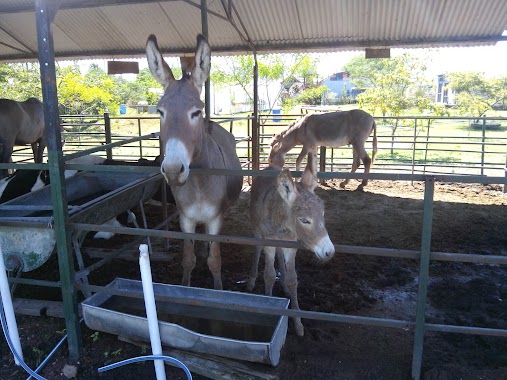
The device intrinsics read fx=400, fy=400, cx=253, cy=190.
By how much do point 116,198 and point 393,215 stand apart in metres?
4.88

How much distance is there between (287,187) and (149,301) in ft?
3.79

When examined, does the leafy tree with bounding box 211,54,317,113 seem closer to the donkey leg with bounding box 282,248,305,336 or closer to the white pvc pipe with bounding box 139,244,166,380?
the donkey leg with bounding box 282,248,305,336

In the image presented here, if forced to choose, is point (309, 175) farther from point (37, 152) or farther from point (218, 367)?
point (37, 152)

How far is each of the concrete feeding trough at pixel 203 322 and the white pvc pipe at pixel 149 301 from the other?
25 centimetres

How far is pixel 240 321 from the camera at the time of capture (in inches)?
122

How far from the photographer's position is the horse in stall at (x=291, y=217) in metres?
2.61

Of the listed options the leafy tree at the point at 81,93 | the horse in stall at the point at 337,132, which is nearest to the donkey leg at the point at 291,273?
the horse in stall at the point at 337,132

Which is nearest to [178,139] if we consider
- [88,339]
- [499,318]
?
[88,339]

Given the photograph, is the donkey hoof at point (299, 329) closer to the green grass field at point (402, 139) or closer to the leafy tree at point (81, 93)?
the green grass field at point (402, 139)

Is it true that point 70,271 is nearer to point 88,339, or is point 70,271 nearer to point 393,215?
point 88,339

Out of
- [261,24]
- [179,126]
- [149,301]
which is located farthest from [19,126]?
[149,301]

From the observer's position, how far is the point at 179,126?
8.98 feet

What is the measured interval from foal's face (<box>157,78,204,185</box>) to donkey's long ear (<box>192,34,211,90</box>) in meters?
0.08

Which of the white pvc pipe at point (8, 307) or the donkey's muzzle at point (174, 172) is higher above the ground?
the donkey's muzzle at point (174, 172)
